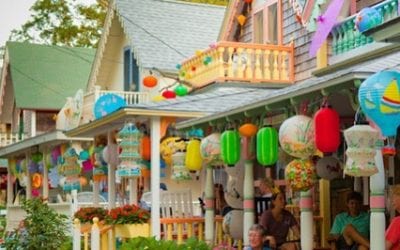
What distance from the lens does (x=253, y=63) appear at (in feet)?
57.5

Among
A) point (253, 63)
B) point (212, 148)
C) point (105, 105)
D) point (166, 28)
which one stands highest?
point (166, 28)

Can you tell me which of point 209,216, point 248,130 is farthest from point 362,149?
point 209,216

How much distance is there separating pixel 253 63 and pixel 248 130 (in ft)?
19.7

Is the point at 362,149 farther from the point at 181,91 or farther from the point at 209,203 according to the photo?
the point at 181,91

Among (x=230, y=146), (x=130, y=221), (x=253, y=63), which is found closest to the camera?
(x=230, y=146)

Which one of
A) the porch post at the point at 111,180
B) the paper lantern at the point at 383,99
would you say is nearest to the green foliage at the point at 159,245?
the paper lantern at the point at 383,99

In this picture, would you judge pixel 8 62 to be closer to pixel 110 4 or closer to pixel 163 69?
pixel 110 4

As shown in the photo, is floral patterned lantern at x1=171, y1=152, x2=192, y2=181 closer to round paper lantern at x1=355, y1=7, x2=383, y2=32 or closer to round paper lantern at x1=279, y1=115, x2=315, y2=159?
round paper lantern at x1=355, y1=7, x2=383, y2=32

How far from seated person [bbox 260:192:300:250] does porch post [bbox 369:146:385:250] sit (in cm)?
262

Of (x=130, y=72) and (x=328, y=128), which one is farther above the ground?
(x=130, y=72)

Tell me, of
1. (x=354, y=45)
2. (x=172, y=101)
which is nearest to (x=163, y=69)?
(x=172, y=101)

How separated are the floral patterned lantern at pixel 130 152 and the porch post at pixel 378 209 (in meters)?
6.68

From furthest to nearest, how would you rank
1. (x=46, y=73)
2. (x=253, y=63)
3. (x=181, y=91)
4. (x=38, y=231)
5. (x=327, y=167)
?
1. (x=46, y=73)
2. (x=181, y=91)
3. (x=253, y=63)
4. (x=38, y=231)
5. (x=327, y=167)

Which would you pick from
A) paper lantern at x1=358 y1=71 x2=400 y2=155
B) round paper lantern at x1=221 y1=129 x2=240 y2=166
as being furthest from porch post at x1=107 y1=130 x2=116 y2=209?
paper lantern at x1=358 y1=71 x2=400 y2=155
